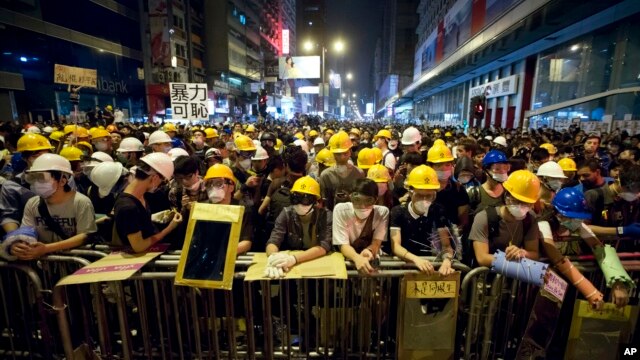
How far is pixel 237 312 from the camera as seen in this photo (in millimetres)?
3451

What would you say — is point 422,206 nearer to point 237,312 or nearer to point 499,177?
point 499,177

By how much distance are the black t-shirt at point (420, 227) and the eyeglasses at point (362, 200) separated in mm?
418

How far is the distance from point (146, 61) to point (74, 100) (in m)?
32.9

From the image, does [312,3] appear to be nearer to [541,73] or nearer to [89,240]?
[541,73]

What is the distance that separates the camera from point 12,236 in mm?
2926

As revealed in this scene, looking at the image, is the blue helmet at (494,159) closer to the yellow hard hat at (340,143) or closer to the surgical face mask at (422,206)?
the surgical face mask at (422,206)

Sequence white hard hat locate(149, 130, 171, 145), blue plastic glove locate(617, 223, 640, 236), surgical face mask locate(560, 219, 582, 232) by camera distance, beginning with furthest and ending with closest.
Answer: white hard hat locate(149, 130, 171, 145), blue plastic glove locate(617, 223, 640, 236), surgical face mask locate(560, 219, 582, 232)

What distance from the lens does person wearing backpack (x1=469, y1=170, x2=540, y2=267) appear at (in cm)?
302

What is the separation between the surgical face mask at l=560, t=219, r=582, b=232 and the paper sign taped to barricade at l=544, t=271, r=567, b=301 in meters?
0.73

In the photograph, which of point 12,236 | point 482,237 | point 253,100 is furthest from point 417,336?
point 253,100

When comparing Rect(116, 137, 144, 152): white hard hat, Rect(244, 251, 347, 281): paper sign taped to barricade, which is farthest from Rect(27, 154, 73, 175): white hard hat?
Rect(116, 137, 144, 152): white hard hat

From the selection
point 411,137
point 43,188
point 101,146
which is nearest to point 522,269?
point 43,188

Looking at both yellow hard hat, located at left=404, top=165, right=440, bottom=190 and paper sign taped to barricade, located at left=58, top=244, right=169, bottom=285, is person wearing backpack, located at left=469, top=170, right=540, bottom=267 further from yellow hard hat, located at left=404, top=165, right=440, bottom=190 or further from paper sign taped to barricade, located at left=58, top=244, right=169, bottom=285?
paper sign taped to barricade, located at left=58, top=244, right=169, bottom=285

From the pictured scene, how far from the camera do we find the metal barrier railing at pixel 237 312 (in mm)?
2941
